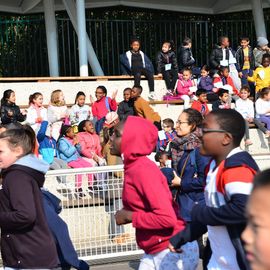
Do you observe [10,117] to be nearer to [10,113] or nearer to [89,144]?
[10,113]

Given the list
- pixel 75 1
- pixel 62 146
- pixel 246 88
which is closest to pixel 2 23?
pixel 75 1

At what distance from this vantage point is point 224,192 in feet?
14.3

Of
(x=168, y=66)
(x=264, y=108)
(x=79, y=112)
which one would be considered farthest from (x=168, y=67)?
(x=79, y=112)

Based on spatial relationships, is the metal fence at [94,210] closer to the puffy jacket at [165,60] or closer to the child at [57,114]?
the child at [57,114]

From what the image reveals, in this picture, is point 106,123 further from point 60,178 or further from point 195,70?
point 195,70

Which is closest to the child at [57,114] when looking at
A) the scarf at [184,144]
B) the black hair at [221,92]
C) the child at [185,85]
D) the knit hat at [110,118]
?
the knit hat at [110,118]

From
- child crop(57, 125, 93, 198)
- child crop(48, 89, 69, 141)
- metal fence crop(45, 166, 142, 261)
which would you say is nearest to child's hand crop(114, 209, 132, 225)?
metal fence crop(45, 166, 142, 261)

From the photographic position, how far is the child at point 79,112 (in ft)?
46.1

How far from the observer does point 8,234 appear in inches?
201

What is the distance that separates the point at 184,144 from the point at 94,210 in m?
2.04

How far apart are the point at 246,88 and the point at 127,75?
11.3 ft

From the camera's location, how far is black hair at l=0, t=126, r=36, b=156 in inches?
202

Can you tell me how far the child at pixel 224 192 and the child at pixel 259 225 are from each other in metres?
1.74

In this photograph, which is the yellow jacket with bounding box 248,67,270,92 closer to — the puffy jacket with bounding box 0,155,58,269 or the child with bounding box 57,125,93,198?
the child with bounding box 57,125,93,198
